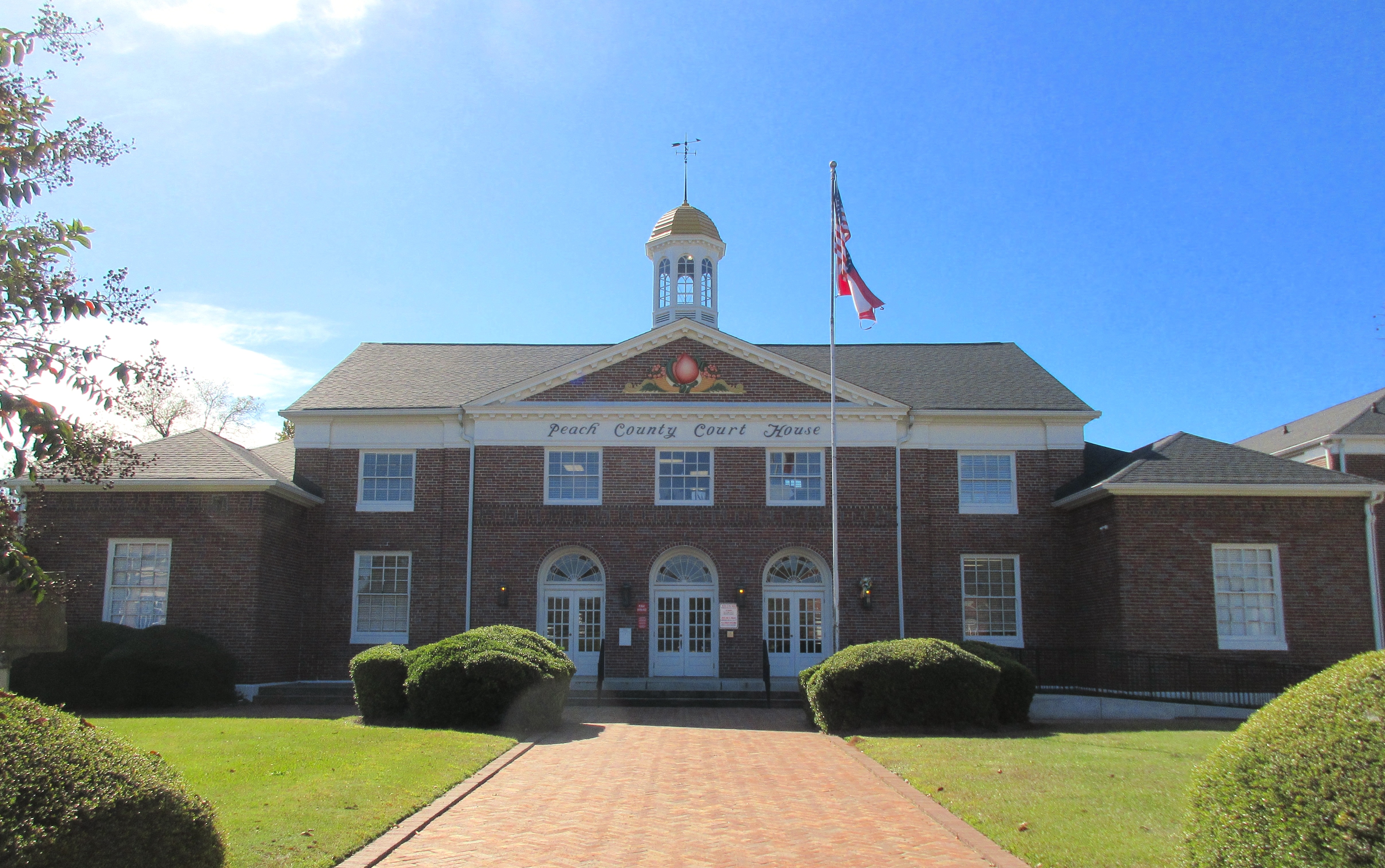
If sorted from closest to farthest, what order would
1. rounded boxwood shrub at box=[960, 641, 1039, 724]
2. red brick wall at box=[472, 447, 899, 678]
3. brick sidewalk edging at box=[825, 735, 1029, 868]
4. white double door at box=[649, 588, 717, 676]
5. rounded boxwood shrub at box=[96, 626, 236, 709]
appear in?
brick sidewalk edging at box=[825, 735, 1029, 868] → rounded boxwood shrub at box=[960, 641, 1039, 724] → rounded boxwood shrub at box=[96, 626, 236, 709] → red brick wall at box=[472, 447, 899, 678] → white double door at box=[649, 588, 717, 676]

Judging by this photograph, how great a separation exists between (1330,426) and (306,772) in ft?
98.9

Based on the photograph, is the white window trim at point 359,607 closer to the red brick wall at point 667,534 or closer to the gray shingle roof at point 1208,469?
the red brick wall at point 667,534

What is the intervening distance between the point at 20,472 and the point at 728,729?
46.3ft

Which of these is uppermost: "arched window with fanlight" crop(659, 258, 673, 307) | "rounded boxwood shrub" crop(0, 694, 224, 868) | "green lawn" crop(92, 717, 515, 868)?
"arched window with fanlight" crop(659, 258, 673, 307)

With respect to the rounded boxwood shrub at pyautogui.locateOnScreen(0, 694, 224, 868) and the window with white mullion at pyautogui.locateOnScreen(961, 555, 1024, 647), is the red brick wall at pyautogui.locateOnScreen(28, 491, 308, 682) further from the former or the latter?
the rounded boxwood shrub at pyautogui.locateOnScreen(0, 694, 224, 868)

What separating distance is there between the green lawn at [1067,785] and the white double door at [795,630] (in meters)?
8.34

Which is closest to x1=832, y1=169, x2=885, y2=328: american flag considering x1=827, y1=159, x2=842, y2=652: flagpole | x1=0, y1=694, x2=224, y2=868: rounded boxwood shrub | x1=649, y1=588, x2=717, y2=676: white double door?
x1=827, y1=159, x2=842, y2=652: flagpole

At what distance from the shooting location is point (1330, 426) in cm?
3086

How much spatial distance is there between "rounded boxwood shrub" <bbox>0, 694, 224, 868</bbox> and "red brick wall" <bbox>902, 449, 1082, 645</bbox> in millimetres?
20458

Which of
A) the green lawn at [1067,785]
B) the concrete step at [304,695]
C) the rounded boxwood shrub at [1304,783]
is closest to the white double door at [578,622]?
the concrete step at [304,695]

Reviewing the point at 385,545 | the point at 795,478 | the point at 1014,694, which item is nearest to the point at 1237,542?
the point at 1014,694

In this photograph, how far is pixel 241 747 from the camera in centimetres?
1309

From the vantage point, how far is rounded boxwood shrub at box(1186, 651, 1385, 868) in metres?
5.31

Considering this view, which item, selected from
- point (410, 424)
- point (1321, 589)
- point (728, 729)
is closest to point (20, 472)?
point (728, 729)
